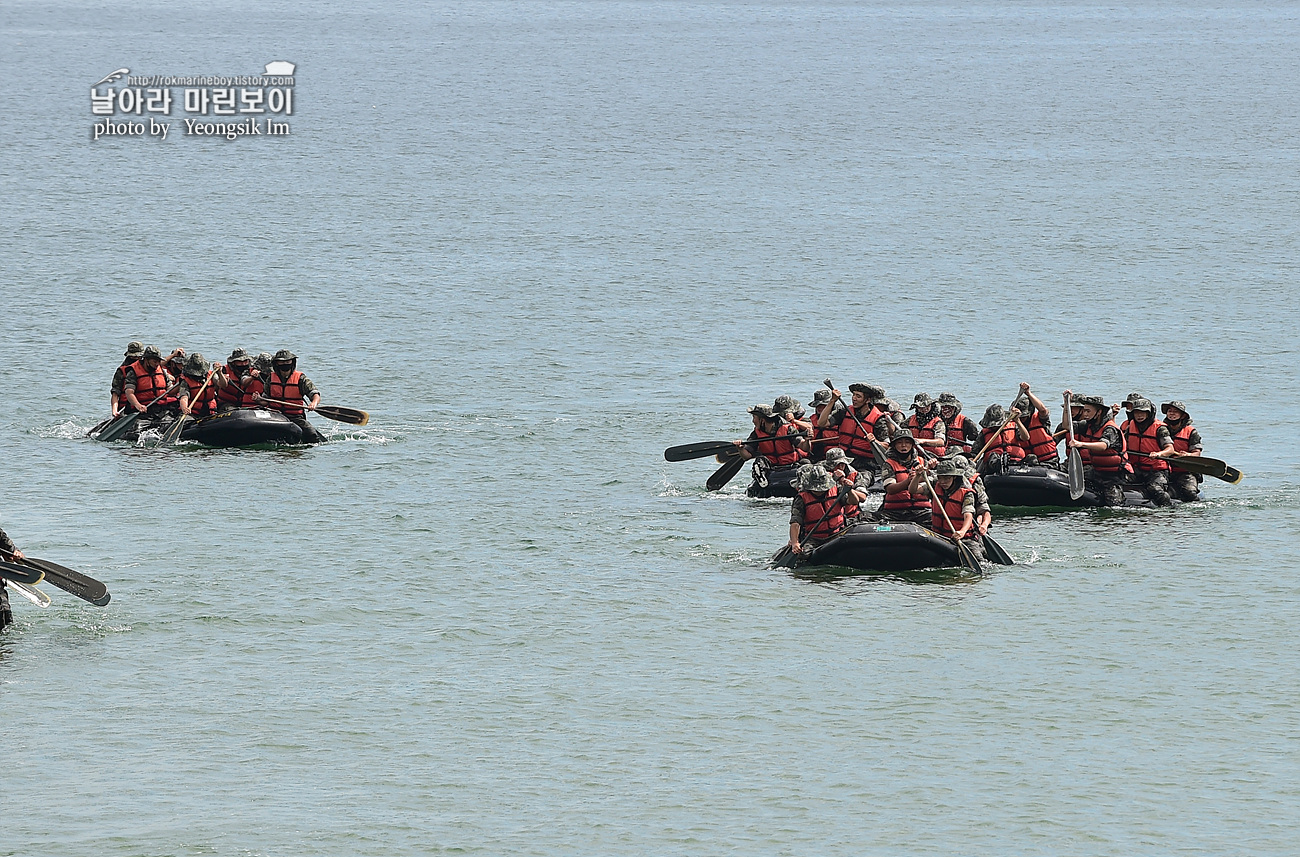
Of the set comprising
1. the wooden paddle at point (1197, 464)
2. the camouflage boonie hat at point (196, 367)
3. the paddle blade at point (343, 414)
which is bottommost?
the wooden paddle at point (1197, 464)

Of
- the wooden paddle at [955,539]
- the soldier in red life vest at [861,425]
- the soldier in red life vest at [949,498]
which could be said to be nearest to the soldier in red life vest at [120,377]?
the soldier in red life vest at [861,425]

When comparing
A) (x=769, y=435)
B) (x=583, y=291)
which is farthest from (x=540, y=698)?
(x=583, y=291)

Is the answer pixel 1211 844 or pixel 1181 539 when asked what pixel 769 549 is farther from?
pixel 1211 844

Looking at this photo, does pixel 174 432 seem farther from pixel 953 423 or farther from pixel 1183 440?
pixel 1183 440

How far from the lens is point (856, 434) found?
3684 cm

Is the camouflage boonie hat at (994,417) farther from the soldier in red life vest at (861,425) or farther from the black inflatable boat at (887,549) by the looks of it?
the black inflatable boat at (887,549)

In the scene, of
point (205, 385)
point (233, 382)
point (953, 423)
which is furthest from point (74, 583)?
point (953, 423)

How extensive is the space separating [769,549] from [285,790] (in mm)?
13116

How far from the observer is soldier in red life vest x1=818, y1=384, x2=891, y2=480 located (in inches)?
1448

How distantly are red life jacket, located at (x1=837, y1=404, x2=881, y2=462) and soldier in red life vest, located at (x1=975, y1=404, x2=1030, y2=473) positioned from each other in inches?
87.8

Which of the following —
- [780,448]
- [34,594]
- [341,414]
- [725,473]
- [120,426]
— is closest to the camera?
[34,594]

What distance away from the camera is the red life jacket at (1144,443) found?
36.5 meters

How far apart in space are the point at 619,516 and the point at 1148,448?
1099 centimetres

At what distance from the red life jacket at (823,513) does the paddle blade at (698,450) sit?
7091 millimetres
